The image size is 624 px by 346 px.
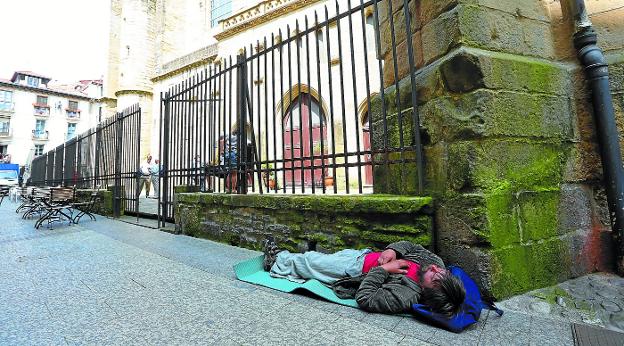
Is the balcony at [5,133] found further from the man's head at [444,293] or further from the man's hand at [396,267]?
the man's head at [444,293]

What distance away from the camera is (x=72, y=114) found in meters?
44.8

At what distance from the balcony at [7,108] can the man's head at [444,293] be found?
180 feet

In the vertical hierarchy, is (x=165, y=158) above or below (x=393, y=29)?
below

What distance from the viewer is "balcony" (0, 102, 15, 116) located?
126 ft

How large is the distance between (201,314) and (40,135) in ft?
180

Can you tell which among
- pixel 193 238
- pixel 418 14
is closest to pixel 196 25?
pixel 193 238

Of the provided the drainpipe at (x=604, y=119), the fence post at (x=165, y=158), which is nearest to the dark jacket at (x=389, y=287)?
the drainpipe at (x=604, y=119)

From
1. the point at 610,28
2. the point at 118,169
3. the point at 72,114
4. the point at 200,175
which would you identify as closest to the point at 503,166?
the point at 610,28

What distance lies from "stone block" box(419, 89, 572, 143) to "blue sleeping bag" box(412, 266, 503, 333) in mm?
1159

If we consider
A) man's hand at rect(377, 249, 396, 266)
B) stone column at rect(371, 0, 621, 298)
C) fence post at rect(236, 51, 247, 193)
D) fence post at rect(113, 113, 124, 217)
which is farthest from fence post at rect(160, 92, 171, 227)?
man's hand at rect(377, 249, 396, 266)

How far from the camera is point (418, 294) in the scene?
216 centimetres

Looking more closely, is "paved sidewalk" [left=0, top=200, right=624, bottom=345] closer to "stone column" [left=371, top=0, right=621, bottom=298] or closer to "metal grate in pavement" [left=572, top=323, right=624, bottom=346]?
"metal grate in pavement" [left=572, top=323, right=624, bottom=346]

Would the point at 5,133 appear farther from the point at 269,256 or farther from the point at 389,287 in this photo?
the point at 389,287

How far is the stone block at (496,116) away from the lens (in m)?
2.38
